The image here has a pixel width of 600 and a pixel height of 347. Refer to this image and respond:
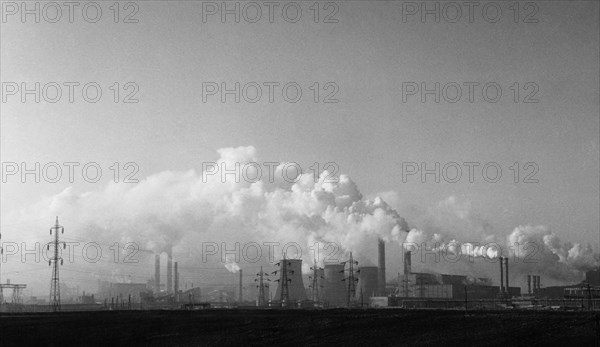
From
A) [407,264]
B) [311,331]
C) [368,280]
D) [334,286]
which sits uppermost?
[407,264]

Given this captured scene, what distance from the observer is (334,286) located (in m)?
168

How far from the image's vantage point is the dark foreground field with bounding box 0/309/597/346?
2108 inches

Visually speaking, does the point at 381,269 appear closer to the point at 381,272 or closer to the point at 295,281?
the point at 381,272

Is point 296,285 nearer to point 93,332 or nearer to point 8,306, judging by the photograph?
point 8,306

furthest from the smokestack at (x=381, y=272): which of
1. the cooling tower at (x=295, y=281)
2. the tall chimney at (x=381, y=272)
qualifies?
the cooling tower at (x=295, y=281)

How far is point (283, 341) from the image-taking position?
54625mm

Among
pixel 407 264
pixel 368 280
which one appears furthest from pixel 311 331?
pixel 368 280

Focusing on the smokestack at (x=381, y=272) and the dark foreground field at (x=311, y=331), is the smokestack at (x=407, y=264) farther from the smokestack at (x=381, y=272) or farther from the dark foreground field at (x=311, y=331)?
the dark foreground field at (x=311, y=331)

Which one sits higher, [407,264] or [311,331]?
[407,264]

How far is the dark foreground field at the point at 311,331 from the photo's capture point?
5353cm

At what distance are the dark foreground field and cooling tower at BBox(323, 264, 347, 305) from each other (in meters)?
99.9

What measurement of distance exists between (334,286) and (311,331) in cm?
11089

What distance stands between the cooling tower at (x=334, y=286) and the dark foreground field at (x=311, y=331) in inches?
3932

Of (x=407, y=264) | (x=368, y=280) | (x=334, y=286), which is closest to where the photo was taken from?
(x=407, y=264)
